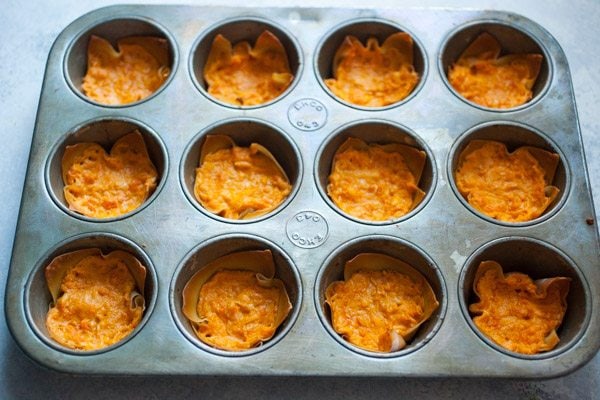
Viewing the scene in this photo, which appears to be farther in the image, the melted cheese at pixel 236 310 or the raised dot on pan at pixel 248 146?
the raised dot on pan at pixel 248 146

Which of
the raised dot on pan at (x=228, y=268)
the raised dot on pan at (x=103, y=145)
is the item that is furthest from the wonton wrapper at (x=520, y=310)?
the raised dot on pan at (x=103, y=145)

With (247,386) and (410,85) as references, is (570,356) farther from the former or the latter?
(410,85)

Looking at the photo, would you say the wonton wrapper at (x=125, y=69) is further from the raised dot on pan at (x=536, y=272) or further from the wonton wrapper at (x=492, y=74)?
the raised dot on pan at (x=536, y=272)

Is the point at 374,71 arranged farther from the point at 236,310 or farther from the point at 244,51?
the point at 236,310

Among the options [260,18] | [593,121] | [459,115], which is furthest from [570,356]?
[260,18]

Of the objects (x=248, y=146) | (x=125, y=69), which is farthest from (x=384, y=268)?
(x=125, y=69)

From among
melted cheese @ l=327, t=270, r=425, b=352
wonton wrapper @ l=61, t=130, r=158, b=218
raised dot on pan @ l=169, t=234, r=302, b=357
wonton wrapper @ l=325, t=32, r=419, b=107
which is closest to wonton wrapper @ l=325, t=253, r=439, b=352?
melted cheese @ l=327, t=270, r=425, b=352

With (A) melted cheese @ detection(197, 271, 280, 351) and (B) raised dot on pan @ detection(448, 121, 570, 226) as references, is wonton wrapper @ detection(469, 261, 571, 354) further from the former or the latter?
(A) melted cheese @ detection(197, 271, 280, 351)
